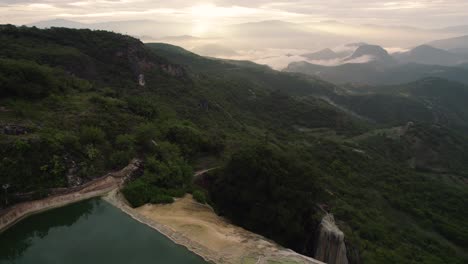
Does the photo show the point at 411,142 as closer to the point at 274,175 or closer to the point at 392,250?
the point at 392,250

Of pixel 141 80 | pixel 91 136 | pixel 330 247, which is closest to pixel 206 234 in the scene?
pixel 330 247

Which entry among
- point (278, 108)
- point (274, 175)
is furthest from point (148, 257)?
point (278, 108)

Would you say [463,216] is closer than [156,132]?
No

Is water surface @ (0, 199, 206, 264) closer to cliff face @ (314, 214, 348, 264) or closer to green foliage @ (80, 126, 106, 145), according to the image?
green foliage @ (80, 126, 106, 145)

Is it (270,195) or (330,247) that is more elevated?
(270,195)

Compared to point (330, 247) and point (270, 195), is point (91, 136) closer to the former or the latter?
point (270, 195)

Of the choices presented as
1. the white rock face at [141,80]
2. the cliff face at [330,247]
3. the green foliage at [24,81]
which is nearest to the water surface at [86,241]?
the cliff face at [330,247]

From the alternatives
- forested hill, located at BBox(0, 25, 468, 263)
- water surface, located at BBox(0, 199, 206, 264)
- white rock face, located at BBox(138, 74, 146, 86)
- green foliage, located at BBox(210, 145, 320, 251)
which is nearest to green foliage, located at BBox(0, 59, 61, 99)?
forested hill, located at BBox(0, 25, 468, 263)
